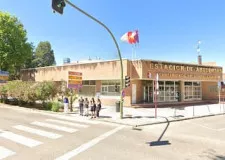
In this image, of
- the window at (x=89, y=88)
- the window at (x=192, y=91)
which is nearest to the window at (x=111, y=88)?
the window at (x=89, y=88)

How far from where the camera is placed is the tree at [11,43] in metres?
36.3

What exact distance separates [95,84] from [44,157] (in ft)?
70.4

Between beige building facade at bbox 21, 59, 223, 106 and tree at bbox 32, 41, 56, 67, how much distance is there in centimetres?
2706

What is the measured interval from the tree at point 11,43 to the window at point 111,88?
61.7 feet

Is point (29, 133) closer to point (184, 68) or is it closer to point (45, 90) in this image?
point (45, 90)

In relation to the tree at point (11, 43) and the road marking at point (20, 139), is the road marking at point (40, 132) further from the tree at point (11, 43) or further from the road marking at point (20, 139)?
the tree at point (11, 43)

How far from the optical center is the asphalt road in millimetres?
7922

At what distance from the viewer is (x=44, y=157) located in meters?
7.63

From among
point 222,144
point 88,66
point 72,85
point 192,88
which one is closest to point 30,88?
point 72,85

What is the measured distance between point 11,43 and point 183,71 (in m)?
28.3

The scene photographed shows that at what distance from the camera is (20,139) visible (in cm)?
1005

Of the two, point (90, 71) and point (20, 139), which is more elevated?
point (90, 71)

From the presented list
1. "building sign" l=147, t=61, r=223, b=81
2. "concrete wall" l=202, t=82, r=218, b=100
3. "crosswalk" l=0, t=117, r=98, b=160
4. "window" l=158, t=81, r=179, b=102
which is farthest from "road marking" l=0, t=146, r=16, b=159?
"concrete wall" l=202, t=82, r=218, b=100

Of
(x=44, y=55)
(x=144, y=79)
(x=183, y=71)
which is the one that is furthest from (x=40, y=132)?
(x=44, y=55)
